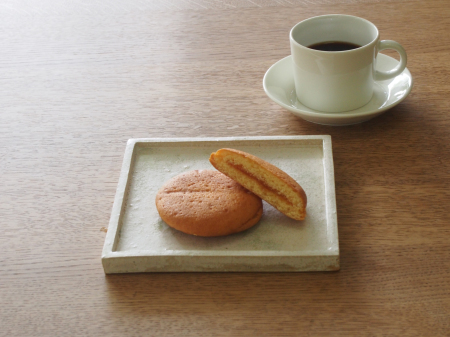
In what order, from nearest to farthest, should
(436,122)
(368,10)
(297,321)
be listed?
(297,321) < (436,122) < (368,10)

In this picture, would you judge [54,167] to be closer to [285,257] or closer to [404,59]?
[285,257]

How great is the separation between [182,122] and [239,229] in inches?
12.3

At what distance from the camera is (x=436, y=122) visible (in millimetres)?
806

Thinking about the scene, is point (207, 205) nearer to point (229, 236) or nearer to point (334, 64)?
point (229, 236)

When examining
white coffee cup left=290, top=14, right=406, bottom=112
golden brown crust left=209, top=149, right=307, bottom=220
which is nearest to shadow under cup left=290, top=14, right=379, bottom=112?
white coffee cup left=290, top=14, right=406, bottom=112

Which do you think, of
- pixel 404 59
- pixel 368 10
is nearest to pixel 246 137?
pixel 404 59

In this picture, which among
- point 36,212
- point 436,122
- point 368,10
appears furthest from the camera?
point 368,10

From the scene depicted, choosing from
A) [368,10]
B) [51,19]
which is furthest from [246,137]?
[51,19]

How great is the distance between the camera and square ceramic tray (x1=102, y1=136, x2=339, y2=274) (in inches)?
22.5

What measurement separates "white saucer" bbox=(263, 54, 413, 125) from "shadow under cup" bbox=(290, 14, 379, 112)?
2 cm

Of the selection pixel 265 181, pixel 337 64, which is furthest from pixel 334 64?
pixel 265 181

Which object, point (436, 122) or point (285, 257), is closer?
point (285, 257)

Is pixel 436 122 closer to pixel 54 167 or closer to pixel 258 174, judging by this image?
pixel 258 174

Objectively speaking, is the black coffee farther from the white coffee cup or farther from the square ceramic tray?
the square ceramic tray
